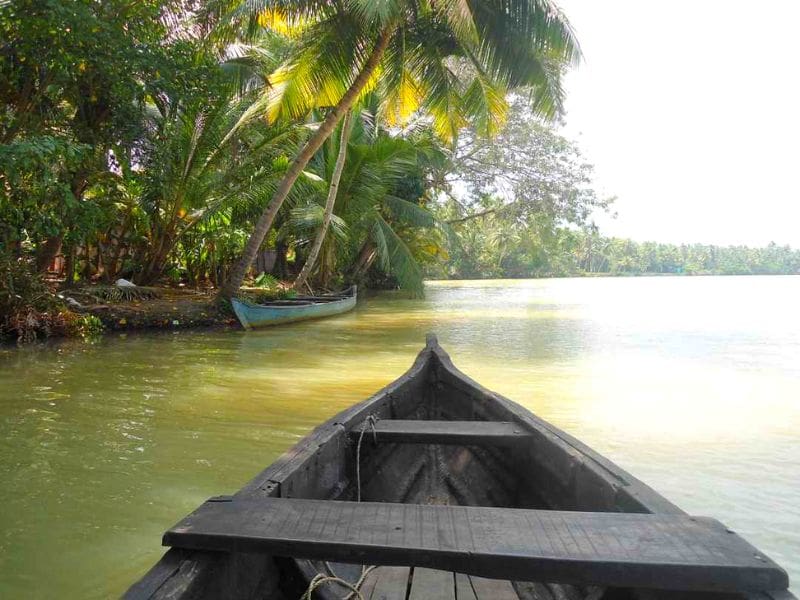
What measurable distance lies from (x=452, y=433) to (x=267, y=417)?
270 centimetres

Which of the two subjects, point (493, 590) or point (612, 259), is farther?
point (612, 259)

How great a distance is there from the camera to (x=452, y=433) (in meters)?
2.68

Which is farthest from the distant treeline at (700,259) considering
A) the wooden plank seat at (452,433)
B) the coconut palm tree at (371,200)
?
the wooden plank seat at (452,433)

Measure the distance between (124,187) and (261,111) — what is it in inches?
116

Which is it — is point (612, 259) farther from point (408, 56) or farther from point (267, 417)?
point (267, 417)

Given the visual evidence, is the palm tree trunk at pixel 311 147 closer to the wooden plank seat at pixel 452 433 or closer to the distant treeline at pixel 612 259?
the wooden plank seat at pixel 452 433

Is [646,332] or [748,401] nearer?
[748,401]

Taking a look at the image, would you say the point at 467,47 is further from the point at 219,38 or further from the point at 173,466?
the point at 173,466

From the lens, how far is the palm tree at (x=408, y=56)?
9328 mm

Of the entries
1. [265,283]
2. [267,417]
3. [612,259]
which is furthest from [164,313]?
[612,259]

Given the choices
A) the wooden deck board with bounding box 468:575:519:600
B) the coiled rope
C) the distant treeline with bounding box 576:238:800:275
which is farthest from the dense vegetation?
the distant treeline with bounding box 576:238:800:275

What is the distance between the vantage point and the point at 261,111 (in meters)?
11.6

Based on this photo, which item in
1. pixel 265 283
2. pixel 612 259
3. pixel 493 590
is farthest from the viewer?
pixel 612 259

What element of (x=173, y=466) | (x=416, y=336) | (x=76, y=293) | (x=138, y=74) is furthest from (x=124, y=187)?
(x=173, y=466)
